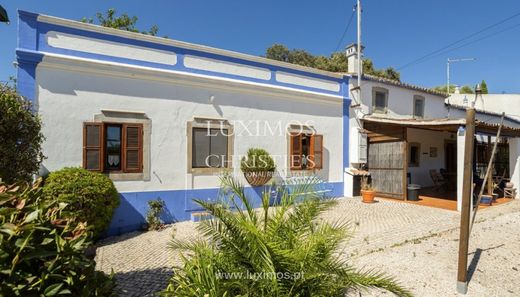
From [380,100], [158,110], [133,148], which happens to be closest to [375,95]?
[380,100]

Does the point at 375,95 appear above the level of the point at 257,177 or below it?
above

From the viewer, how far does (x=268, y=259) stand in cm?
224

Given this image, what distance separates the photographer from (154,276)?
430cm

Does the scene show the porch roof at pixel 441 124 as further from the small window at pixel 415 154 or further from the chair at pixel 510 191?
the small window at pixel 415 154

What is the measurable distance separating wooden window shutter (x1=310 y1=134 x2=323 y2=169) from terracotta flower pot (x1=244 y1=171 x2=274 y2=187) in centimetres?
200

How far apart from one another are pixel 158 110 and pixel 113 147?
1.48 meters

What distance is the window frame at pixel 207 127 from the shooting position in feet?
25.7

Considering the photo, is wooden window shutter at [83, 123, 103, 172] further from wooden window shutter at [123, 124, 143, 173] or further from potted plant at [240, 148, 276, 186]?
potted plant at [240, 148, 276, 186]

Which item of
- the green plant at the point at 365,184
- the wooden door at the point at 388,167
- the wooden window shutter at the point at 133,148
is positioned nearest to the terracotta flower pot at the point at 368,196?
the green plant at the point at 365,184

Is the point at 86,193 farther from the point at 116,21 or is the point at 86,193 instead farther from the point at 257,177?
the point at 116,21

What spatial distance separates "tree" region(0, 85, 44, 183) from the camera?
11.5 feet

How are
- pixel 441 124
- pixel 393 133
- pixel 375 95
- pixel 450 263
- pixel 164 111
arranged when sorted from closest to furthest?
pixel 450 263 < pixel 164 111 < pixel 441 124 < pixel 393 133 < pixel 375 95

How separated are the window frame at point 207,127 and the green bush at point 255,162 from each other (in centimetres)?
44

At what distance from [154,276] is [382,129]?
31.8ft
